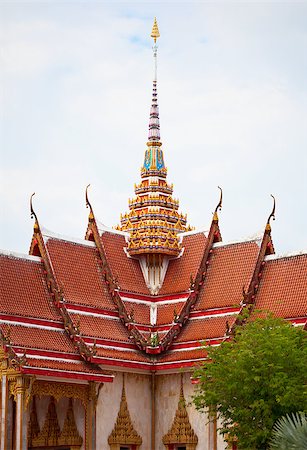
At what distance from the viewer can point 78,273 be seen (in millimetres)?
34750

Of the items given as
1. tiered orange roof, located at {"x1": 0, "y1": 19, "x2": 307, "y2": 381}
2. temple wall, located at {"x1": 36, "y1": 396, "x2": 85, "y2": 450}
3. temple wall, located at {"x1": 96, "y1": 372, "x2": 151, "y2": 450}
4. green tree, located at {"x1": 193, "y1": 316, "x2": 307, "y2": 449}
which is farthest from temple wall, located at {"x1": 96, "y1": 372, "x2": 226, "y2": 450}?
green tree, located at {"x1": 193, "y1": 316, "x2": 307, "y2": 449}

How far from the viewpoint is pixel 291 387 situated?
1025 inches

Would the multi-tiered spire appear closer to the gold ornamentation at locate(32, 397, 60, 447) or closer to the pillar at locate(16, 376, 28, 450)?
the gold ornamentation at locate(32, 397, 60, 447)

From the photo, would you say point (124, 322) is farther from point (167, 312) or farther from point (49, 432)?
point (49, 432)

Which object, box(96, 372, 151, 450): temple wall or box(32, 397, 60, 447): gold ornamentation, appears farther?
box(96, 372, 151, 450): temple wall

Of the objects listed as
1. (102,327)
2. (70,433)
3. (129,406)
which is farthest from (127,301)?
(70,433)

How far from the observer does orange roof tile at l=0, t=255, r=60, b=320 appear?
3184 cm

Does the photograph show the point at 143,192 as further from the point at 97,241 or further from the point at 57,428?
the point at 57,428

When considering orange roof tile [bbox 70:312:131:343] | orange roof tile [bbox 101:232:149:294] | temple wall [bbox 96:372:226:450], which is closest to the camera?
temple wall [bbox 96:372:226:450]

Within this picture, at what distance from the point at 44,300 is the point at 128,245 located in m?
4.63

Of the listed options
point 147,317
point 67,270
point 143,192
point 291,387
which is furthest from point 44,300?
point 291,387

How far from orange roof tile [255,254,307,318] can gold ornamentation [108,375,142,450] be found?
15.4ft

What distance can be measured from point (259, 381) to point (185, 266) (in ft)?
33.3

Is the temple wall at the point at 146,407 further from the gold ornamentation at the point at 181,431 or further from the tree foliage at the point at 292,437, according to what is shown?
the tree foliage at the point at 292,437
